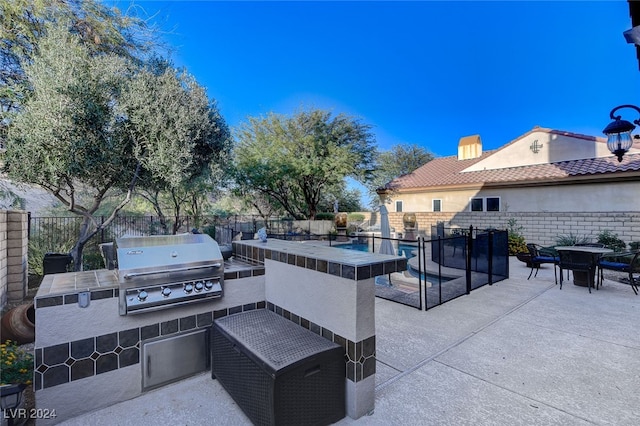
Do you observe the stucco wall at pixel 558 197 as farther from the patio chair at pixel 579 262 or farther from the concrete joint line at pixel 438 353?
the concrete joint line at pixel 438 353

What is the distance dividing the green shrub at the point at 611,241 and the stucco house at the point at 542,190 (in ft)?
0.84

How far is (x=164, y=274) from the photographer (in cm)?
215

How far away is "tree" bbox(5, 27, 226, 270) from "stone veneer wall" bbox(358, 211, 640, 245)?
36.5 feet

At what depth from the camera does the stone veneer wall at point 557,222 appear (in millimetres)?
8727

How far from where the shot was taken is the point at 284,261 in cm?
247

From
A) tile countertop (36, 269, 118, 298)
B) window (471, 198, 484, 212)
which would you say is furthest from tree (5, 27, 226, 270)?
window (471, 198, 484, 212)

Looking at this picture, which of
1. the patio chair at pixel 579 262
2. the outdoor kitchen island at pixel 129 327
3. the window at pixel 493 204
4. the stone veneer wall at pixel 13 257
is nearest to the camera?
the outdoor kitchen island at pixel 129 327

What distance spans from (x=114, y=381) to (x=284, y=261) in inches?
58.6

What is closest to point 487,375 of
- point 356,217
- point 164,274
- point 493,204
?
point 164,274

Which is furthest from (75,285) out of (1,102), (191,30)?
(191,30)

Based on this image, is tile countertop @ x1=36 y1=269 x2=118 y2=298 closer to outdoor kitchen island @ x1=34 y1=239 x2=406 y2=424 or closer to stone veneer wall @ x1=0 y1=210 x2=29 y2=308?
outdoor kitchen island @ x1=34 y1=239 x2=406 y2=424

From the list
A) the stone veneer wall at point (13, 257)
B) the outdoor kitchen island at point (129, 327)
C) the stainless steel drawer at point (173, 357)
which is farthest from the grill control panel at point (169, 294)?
the stone veneer wall at point (13, 257)

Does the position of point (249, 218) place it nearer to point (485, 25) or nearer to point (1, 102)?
point (1, 102)

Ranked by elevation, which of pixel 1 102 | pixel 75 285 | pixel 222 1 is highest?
pixel 222 1
